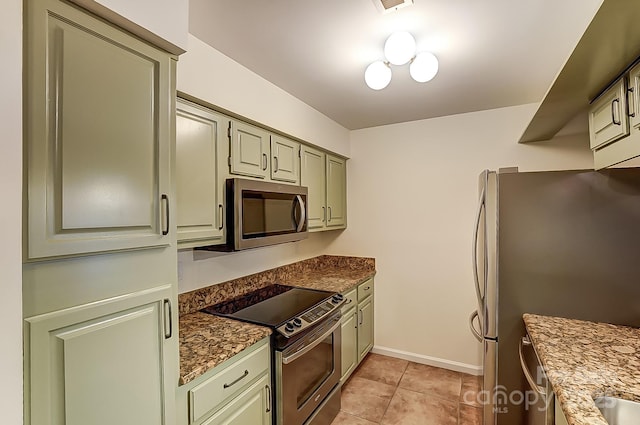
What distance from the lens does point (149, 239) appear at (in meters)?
1.02

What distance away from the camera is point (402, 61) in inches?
62.2

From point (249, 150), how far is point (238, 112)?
0.24 m

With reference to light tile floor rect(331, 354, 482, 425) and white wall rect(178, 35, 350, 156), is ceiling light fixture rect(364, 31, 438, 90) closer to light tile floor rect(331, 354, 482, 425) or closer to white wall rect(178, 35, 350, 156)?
white wall rect(178, 35, 350, 156)

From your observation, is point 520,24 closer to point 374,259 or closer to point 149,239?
point 149,239

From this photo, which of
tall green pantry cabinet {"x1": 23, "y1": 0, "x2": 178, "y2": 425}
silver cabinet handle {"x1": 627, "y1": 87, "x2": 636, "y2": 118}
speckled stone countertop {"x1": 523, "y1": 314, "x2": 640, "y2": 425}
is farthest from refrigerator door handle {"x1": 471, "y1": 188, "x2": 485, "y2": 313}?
tall green pantry cabinet {"x1": 23, "y1": 0, "x2": 178, "y2": 425}

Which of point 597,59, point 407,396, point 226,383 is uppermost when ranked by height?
point 597,59

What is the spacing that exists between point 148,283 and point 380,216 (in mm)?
2487

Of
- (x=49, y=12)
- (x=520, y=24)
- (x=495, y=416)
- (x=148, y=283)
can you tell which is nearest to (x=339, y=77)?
(x=520, y=24)

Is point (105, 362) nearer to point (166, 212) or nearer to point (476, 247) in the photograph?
point (166, 212)

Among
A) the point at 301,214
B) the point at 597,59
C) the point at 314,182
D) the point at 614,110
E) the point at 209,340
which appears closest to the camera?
the point at 597,59

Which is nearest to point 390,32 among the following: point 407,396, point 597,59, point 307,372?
point 597,59

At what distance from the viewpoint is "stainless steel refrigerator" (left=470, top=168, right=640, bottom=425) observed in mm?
1599

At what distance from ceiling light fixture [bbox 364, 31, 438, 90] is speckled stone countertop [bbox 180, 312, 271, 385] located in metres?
1.55

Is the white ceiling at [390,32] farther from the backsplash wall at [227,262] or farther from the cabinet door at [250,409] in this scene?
the cabinet door at [250,409]
